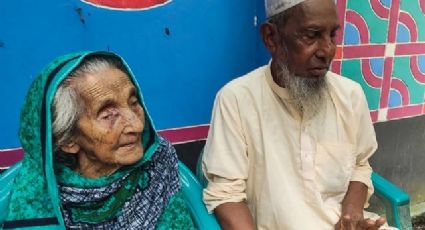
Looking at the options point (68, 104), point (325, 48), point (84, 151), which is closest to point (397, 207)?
point (325, 48)

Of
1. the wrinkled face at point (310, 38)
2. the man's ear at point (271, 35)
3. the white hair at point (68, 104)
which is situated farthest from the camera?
the man's ear at point (271, 35)

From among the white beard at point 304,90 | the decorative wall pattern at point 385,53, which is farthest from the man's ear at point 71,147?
the decorative wall pattern at point 385,53

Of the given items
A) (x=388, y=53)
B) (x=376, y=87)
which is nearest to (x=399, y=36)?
(x=388, y=53)

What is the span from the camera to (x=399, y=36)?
3668 mm

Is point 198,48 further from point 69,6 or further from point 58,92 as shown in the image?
point 58,92

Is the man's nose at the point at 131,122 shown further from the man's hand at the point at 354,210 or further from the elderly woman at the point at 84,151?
the man's hand at the point at 354,210

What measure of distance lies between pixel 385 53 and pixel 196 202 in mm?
2196

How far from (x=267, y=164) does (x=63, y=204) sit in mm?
878

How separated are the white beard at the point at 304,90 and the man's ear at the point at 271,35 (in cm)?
10

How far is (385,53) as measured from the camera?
143 inches

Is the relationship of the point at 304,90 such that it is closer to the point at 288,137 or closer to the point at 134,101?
the point at 288,137

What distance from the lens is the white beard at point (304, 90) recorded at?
2088 mm

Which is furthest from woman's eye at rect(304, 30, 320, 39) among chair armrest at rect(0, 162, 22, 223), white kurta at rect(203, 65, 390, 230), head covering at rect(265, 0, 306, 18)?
chair armrest at rect(0, 162, 22, 223)

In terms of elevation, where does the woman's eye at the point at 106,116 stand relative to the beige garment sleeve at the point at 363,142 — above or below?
above
